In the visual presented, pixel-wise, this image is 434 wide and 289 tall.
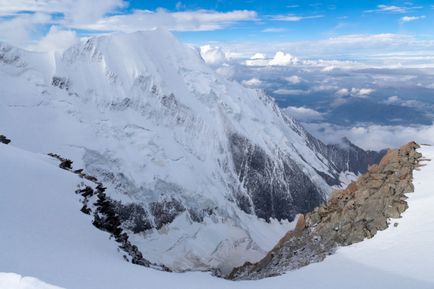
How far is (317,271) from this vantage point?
33562mm

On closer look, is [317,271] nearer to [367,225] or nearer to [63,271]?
[367,225]

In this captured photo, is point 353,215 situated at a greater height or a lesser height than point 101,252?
greater

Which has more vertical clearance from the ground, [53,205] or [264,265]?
[53,205]

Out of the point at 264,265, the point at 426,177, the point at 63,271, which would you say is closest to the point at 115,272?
the point at 63,271

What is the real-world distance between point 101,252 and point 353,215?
25.4 meters

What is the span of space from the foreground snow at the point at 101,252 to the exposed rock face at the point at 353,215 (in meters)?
1.49

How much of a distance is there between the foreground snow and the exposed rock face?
149 centimetres

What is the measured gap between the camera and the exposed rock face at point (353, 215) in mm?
39312

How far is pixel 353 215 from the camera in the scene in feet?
143

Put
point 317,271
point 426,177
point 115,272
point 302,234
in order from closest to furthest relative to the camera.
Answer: point 115,272 < point 317,271 < point 426,177 < point 302,234

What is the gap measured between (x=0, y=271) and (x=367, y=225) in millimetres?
30762

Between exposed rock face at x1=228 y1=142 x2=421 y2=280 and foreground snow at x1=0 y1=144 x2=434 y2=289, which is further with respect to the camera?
exposed rock face at x1=228 y1=142 x2=421 y2=280

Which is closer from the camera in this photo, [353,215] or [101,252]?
[101,252]

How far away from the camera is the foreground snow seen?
2501cm
